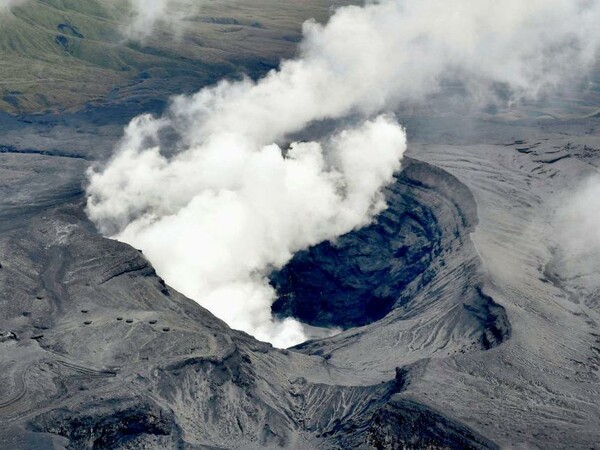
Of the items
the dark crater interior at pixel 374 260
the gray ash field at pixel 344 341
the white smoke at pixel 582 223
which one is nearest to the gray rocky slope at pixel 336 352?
the gray ash field at pixel 344 341

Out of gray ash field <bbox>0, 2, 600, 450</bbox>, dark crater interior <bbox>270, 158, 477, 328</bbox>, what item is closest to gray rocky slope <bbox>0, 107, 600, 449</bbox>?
gray ash field <bbox>0, 2, 600, 450</bbox>

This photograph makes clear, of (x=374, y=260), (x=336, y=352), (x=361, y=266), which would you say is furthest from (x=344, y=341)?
(x=374, y=260)

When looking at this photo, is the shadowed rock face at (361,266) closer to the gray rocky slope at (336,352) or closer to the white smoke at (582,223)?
the gray rocky slope at (336,352)

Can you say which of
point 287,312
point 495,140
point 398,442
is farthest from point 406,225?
point 398,442

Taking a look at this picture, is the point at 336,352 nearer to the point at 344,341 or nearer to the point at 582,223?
the point at 344,341

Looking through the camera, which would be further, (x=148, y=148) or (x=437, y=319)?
(x=148, y=148)

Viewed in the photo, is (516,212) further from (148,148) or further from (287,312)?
(148,148)
